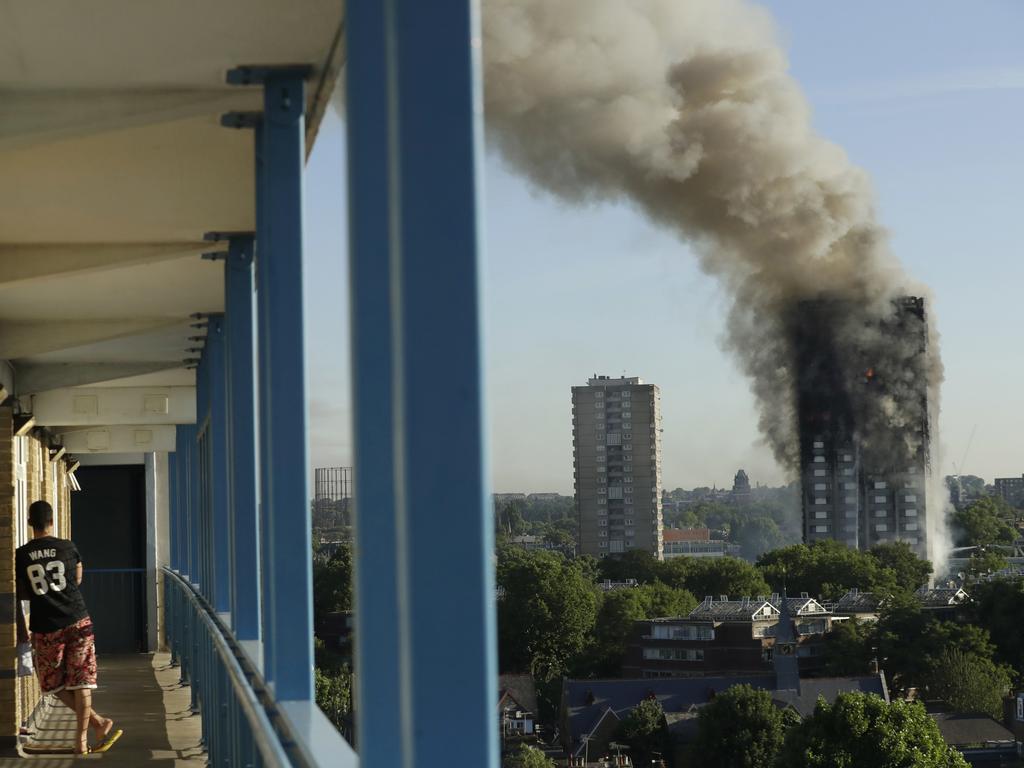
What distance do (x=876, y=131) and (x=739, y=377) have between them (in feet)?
108

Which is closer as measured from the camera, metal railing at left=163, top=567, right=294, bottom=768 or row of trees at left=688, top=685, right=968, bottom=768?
metal railing at left=163, top=567, right=294, bottom=768

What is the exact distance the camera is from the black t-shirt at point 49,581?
4.85 meters

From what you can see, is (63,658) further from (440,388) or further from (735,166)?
(735,166)

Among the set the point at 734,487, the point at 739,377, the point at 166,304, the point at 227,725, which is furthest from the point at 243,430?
the point at 734,487

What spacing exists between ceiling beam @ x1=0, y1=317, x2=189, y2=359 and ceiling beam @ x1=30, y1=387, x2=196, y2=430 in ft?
8.63

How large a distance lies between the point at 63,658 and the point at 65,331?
235cm

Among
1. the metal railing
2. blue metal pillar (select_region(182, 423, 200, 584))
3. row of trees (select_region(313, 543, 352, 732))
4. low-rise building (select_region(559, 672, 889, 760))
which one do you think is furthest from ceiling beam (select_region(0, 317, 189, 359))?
low-rise building (select_region(559, 672, 889, 760))

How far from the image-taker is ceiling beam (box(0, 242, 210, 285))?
5.04 metres

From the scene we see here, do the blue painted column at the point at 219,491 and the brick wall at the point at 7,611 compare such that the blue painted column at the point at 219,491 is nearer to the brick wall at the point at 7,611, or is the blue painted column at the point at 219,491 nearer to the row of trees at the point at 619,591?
the brick wall at the point at 7,611

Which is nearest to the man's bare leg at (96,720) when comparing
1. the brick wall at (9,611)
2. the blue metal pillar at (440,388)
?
the brick wall at (9,611)

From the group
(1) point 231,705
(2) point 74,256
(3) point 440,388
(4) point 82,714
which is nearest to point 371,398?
(3) point 440,388

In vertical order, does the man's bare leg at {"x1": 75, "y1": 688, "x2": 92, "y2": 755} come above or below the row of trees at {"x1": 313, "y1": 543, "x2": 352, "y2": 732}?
above

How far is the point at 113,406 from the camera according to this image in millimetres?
10156

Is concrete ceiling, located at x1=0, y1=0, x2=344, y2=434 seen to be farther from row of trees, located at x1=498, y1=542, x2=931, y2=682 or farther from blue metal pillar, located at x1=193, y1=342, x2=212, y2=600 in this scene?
row of trees, located at x1=498, y1=542, x2=931, y2=682
